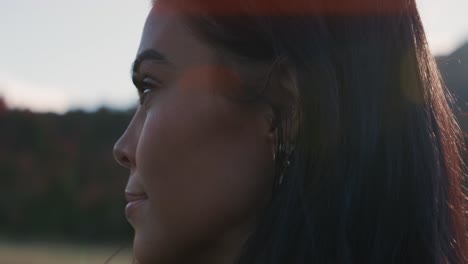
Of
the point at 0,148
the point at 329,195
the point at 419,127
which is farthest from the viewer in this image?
the point at 0,148

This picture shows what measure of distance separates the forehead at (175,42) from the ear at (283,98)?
15cm

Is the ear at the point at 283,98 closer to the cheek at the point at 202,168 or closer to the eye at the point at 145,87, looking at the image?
the cheek at the point at 202,168

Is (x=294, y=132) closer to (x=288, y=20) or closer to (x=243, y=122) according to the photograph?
(x=243, y=122)

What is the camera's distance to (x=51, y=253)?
17516 mm

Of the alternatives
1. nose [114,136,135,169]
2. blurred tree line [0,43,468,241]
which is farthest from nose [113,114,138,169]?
blurred tree line [0,43,468,241]

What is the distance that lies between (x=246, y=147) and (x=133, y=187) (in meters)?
0.28

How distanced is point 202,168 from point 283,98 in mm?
222

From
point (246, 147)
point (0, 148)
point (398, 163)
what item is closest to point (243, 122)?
point (246, 147)

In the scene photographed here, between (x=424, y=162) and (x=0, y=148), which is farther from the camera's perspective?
(x=0, y=148)

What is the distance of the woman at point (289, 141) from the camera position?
1.64m

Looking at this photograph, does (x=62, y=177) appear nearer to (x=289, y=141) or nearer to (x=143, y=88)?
(x=143, y=88)

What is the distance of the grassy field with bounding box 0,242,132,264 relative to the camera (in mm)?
15635

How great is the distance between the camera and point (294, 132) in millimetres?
1678

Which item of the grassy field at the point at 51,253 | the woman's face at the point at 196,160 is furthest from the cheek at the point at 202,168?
the grassy field at the point at 51,253
